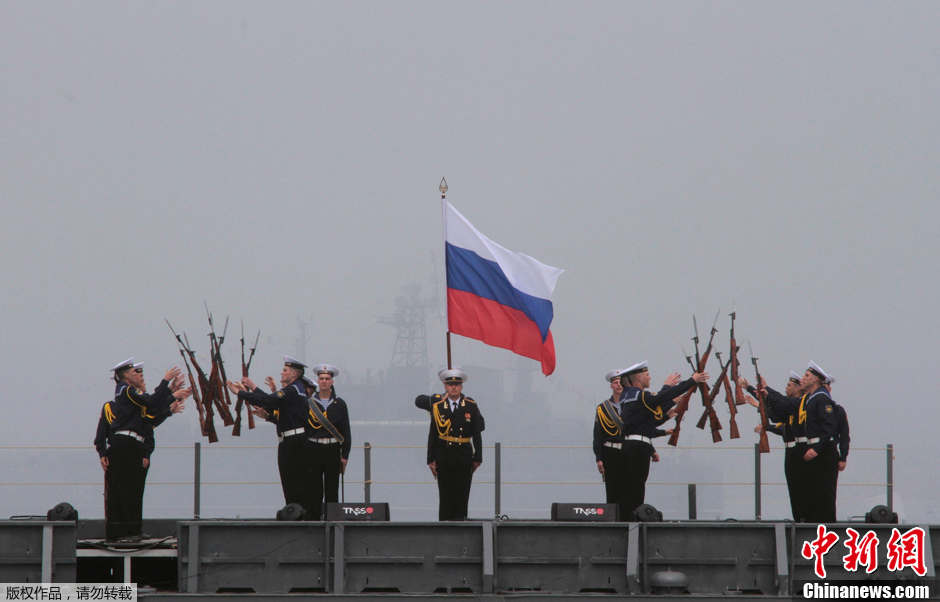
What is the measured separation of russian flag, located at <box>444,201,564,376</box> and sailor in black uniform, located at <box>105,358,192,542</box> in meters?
3.04

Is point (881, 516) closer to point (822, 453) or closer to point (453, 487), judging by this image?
point (822, 453)

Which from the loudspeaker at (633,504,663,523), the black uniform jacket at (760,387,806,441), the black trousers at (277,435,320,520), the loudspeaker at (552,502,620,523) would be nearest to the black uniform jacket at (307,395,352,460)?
the black trousers at (277,435,320,520)

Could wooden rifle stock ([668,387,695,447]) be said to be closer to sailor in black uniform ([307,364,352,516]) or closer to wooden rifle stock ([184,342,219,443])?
sailor in black uniform ([307,364,352,516])

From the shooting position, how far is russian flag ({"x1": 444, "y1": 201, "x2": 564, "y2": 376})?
10.4 meters

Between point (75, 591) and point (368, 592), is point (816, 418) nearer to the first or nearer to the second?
point (368, 592)

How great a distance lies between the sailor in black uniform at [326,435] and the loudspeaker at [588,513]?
304 centimetres

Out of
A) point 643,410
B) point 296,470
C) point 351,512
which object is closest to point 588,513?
point 351,512

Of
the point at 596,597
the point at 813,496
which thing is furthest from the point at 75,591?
the point at 813,496

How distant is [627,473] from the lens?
30.2 feet

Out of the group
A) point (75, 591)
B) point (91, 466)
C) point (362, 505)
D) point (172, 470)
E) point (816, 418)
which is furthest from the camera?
point (91, 466)

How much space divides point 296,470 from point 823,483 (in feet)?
16.6

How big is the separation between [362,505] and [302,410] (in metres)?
2.51

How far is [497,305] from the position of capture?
1050 centimetres

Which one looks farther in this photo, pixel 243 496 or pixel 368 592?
pixel 243 496
